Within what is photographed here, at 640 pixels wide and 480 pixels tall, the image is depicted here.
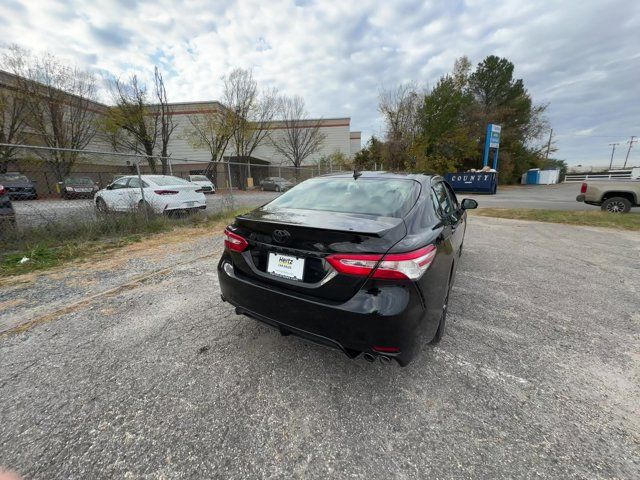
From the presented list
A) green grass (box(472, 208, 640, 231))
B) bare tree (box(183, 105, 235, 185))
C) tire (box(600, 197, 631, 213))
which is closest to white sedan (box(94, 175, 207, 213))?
green grass (box(472, 208, 640, 231))

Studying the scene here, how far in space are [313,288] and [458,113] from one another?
31.9 m

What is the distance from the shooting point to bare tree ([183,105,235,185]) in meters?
25.4

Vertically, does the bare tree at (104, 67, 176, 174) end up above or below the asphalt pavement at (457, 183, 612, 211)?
above

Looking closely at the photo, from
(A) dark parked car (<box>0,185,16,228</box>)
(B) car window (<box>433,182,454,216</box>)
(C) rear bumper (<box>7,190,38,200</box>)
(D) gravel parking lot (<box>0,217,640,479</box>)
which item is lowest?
(D) gravel parking lot (<box>0,217,640,479</box>)

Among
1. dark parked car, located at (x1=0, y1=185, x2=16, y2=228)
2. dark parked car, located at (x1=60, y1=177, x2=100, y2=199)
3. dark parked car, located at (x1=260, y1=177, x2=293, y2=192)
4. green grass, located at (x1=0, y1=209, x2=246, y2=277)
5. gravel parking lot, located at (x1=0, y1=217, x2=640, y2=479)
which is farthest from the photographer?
dark parked car, located at (x1=260, y1=177, x2=293, y2=192)

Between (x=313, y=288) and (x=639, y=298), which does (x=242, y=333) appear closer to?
(x=313, y=288)

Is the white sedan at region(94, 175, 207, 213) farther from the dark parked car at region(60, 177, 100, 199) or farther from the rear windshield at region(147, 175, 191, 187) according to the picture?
the dark parked car at region(60, 177, 100, 199)

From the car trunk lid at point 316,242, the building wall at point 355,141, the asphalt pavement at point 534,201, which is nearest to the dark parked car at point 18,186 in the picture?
the car trunk lid at point 316,242

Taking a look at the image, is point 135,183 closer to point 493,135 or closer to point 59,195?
point 59,195

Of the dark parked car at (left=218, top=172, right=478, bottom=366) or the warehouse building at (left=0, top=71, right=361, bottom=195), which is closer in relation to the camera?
the dark parked car at (left=218, top=172, right=478, bottom=366)

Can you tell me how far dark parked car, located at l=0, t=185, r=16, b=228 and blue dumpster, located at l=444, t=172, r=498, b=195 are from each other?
21527mm

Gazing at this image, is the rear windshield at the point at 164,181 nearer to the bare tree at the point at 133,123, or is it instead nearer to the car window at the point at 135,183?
the car window at the point at 135,183

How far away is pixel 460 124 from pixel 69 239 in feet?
105

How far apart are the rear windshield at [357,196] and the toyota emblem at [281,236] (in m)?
0.48
